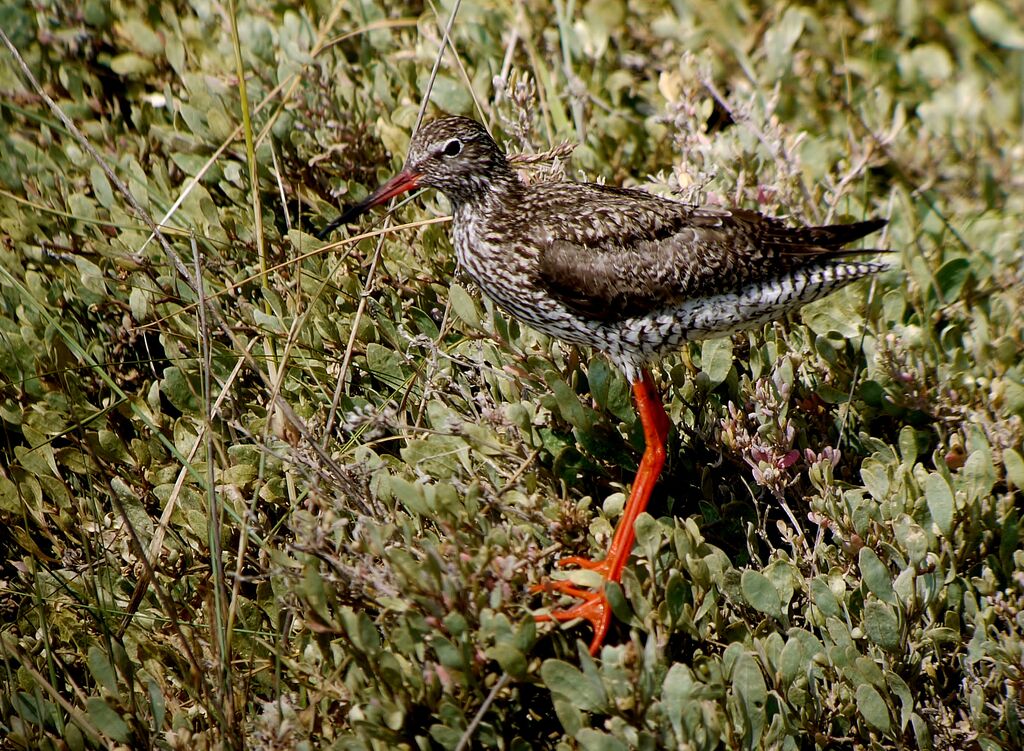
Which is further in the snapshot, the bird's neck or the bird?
the bird's neck

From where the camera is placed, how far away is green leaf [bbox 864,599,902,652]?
359cm

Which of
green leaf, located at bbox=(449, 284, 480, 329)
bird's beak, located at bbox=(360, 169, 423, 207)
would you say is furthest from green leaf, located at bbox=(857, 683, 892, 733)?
bird's beak, located at bbox=(360, 169, 423, 207)

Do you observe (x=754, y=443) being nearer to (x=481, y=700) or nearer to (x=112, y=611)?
(x=481, y=700)

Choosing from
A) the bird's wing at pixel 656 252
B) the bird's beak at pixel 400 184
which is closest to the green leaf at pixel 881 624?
the bird's wing at pixel 656 252

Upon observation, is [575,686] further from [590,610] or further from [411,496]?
[411,496]

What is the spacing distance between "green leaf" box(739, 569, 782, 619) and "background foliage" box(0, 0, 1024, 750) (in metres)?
0.01

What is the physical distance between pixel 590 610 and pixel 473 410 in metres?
1.03

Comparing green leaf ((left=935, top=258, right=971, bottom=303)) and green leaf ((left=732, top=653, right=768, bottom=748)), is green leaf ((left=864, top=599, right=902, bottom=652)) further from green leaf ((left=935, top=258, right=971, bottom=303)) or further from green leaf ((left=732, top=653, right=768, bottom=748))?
green leaf ((left=935, top=258, right=971, bottom=303))

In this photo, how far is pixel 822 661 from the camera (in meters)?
3.68

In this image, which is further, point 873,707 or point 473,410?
point 473,410

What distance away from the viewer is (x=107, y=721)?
3.49 meters

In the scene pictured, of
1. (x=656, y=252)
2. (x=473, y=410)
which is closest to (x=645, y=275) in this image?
(x=656, y=252)

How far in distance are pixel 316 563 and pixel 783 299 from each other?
6.99 ft

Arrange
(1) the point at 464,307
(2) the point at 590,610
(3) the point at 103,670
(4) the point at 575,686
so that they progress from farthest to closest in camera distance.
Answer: (1) the point at 464,307 < (2) the point at 590,610 < (3) the point at 103,670 < (4) the point at 575,686
